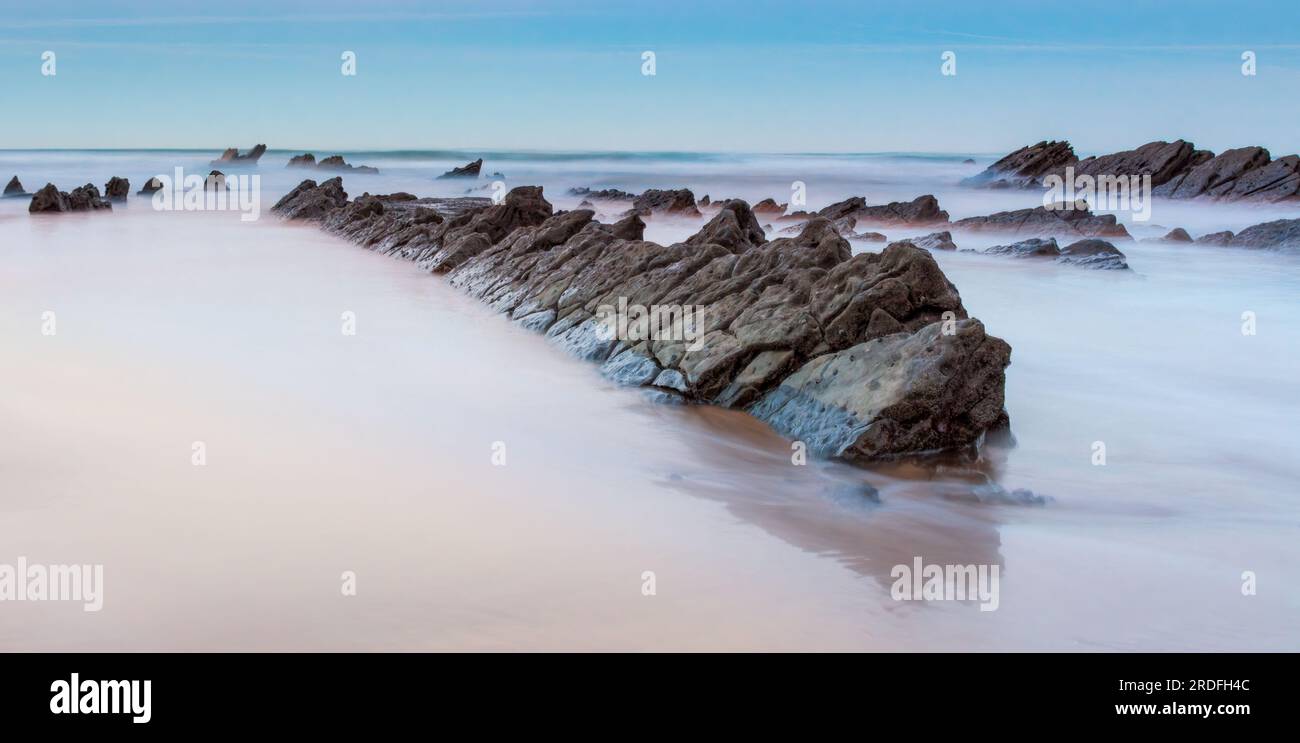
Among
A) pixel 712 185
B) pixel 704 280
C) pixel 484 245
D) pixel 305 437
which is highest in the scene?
pixel 712 185

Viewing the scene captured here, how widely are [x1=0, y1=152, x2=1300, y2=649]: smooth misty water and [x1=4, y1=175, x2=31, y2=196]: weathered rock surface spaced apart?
22617 millimetres

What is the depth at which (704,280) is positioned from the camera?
28.4 ft

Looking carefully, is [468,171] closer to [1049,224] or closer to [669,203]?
[669,203]

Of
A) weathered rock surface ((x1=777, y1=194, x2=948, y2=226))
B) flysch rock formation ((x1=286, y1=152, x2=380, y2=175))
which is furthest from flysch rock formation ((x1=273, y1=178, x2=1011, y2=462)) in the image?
flysch rock formation ((x1=286, y1=152, x2=380, y2=175))

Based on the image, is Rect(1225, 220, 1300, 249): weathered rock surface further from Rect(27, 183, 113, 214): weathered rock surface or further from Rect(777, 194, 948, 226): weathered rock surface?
Rect(27, 183, 113, 214): weathered rock surface

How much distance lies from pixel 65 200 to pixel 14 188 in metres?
5.97

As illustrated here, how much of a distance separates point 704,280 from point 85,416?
4.52 metres

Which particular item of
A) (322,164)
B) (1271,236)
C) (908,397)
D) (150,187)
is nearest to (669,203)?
(1271,236)

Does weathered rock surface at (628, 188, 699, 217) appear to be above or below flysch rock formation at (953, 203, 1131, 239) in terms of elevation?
above

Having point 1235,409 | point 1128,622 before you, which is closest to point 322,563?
point 1128,622

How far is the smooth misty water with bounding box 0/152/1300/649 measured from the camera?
3941 millimetres

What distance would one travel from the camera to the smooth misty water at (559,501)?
3.94m

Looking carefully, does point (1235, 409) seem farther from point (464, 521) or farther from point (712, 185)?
point (712, 185)

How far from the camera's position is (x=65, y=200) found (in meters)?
25.8
